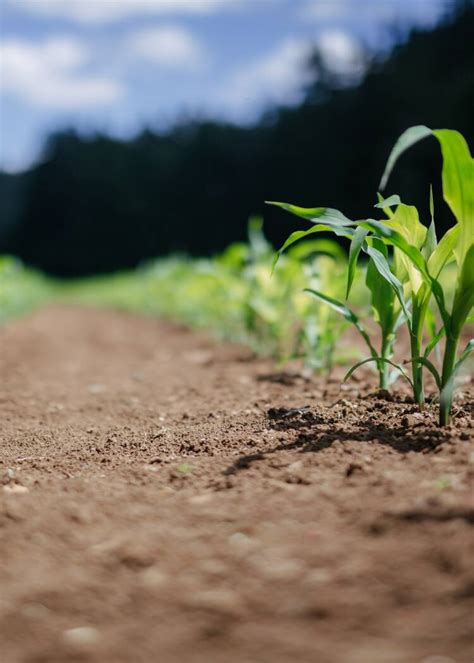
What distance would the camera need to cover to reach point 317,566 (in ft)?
3.34

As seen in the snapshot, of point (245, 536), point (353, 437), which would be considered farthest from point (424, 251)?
point (245, 536)

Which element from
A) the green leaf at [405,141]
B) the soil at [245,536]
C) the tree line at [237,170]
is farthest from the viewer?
the tree line at [237,170]

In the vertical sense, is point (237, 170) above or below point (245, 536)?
Result: above

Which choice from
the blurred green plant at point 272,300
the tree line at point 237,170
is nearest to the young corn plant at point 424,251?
the blurred green plant at point 272,300

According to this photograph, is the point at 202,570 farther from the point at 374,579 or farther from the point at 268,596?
the point at 374,579

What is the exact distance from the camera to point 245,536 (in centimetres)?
113

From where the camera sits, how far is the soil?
2.88ft

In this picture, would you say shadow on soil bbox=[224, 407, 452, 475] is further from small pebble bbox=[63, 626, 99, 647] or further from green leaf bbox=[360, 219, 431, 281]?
small pebble bbox=[63, 626, 99, 647]

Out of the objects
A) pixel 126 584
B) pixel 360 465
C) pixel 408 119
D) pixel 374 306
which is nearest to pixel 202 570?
pixel 126 584

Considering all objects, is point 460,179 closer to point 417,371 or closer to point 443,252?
point 443,252

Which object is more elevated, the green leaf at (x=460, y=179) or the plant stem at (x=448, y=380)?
the green leaf at (x=460, y=179)

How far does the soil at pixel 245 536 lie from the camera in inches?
34.5

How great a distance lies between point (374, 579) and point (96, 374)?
2.67 metres

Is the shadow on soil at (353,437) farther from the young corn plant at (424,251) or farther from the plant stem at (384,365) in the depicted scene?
the plant stem at (384,365)
